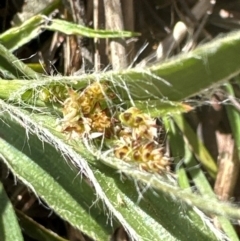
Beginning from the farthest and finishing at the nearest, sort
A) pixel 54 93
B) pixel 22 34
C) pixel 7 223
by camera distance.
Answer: pixel 22 34 < pixel 7 223 < pixel 54 93

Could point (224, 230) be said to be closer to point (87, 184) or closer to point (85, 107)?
point (87, 184)

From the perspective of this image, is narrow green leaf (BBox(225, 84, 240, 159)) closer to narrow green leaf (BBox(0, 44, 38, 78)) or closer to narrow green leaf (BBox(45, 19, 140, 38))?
narrow green leaf (BBox(45, 19, 140, 38))

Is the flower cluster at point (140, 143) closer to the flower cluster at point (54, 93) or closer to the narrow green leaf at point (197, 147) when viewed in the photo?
the flower cluster at point (54, 93)

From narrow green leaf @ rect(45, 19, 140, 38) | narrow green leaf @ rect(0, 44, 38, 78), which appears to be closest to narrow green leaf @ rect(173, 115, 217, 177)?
narrow green leaf @ rect(45, 19, 140, 38)

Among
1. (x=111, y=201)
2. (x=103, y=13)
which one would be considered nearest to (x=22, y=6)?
(x=103, y=13)

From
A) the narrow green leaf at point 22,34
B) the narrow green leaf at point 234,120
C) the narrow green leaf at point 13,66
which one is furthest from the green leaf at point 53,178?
the narrow green leaf at point 234,120

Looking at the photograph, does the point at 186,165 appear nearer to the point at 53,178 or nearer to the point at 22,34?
the point at 53,178

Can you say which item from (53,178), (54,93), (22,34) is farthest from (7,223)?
(22,34)
